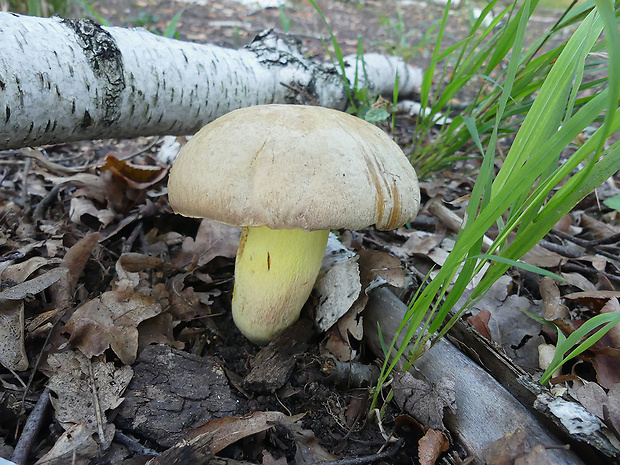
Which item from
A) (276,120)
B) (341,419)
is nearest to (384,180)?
(276,120)

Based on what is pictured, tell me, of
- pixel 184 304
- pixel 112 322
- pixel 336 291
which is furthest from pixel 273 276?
pixel 112 322

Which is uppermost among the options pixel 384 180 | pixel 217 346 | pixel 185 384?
pixel 384 180

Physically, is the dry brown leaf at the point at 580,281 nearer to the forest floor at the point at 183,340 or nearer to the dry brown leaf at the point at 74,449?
the forest floor at the point at 183,340

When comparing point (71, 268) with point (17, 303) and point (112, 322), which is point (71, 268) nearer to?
point (17, 303)

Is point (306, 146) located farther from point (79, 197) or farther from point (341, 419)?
point (79, 197)

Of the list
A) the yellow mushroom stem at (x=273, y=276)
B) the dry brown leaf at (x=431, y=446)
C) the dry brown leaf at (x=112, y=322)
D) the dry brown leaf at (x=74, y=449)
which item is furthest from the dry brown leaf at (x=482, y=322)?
the dry brown leaf at (x=74, y=449)

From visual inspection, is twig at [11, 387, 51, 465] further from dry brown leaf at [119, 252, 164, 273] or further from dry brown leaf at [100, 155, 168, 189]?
dry brown leaf at [100, 155, 168, 189]

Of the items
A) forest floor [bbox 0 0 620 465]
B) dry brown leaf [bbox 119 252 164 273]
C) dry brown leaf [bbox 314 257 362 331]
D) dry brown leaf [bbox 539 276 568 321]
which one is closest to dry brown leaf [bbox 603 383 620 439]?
forest floor [bbox 0 0 620 465]

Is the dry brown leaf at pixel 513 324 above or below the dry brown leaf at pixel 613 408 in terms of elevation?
below
